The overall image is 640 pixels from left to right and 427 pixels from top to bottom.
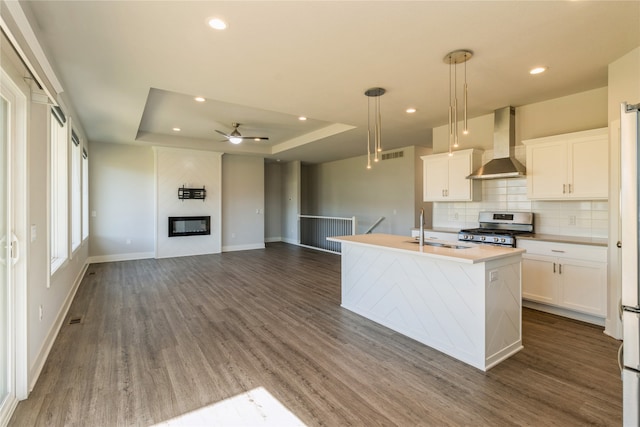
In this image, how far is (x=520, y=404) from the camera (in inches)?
86.1

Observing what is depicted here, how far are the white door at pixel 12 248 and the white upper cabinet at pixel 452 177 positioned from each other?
16.1 ft

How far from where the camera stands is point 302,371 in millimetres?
2625

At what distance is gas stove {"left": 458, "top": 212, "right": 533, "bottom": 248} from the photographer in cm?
424

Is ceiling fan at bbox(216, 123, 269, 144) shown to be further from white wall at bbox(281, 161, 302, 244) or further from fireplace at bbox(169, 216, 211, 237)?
white wall at bbox(281, 161, 302, 244)

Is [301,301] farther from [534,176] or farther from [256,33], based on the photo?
[534,176]

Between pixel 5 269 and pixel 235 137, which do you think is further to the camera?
pixel 235 137

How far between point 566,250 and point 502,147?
1.69m

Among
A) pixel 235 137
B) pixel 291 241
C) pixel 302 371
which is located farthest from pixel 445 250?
pixel 291 241

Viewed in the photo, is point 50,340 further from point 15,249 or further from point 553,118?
point 553,118

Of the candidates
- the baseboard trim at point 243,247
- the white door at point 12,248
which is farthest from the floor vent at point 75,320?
the baseboard trim at point 243,247

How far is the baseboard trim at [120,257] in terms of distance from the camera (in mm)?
7199

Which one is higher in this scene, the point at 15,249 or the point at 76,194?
the point at 76,194

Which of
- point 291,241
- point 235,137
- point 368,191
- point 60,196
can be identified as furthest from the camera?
point 291,241

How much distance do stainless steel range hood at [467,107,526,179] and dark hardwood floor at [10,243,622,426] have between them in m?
1.92
